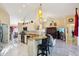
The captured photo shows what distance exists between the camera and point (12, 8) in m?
1.89

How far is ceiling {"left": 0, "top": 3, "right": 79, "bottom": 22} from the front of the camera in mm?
1882

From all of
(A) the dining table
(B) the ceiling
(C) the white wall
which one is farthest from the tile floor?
(B) the ceiling

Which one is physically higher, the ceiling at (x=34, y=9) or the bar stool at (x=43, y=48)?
the ceiling at (x=34, y=9)

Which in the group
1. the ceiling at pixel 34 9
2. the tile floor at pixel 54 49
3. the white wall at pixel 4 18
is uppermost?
the ceiling at pixel 34 9

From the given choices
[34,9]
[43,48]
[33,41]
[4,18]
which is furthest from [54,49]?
[4,18]

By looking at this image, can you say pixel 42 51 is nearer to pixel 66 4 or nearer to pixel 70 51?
pixel 70 51

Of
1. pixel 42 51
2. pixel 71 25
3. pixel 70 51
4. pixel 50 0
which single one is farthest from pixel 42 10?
pixel 70 51

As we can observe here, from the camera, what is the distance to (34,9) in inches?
74.5

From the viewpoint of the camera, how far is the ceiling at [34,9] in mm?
1882

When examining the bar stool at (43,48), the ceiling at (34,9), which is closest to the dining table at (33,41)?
the bar stool at (43,48)

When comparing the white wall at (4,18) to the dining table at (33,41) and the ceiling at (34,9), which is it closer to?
the ceiling at (34,9)

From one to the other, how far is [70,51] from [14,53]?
927 millimetres

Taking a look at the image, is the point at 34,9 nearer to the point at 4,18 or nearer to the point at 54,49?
the point at 4,18

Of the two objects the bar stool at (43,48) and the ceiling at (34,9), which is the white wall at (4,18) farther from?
the bar stool at (43,48)
